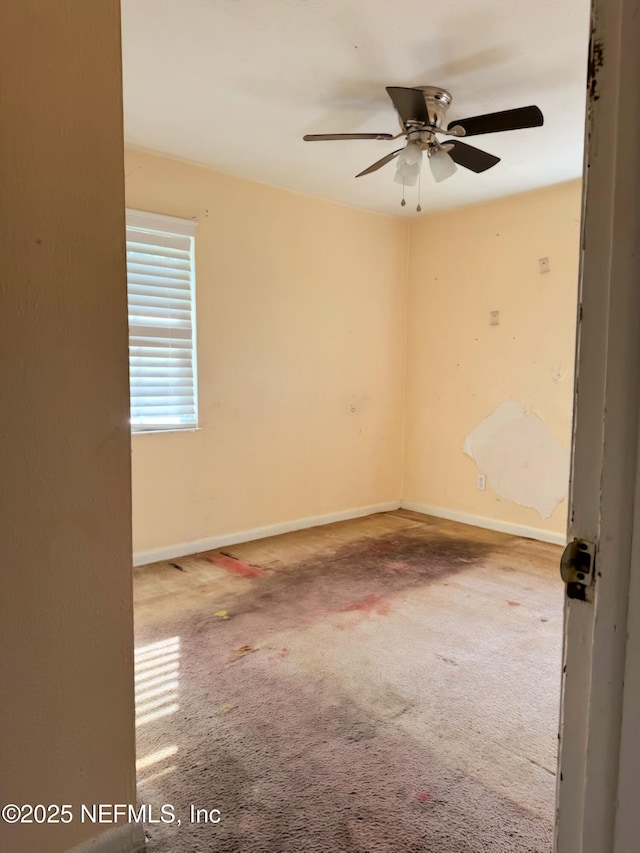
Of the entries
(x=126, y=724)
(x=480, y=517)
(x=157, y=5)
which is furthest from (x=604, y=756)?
(x=480, y=517)

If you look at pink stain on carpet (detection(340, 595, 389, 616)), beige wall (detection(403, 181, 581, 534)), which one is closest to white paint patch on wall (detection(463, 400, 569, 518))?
beige wall (detection(403, 181, 581, 534))

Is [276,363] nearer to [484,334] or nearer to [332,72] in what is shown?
[484,334]

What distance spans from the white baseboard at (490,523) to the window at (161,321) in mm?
2274

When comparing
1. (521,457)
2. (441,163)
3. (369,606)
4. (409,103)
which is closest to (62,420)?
(409,103)

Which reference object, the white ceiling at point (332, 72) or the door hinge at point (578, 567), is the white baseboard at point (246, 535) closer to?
the white ceiling at point (332, 72)

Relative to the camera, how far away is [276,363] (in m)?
4.05

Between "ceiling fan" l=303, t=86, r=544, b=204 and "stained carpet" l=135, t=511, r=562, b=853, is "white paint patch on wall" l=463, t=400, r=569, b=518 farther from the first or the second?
"ceiling fan" l=303, t=86, r=544, b=204

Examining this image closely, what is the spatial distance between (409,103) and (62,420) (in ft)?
6.36

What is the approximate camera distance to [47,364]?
1198 millimetres

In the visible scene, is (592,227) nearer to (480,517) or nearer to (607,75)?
(607,75)

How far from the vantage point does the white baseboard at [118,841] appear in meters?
1.29

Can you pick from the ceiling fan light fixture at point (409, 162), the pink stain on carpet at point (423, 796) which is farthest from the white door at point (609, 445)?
the ceiling fan light fixture at point (409, 162)

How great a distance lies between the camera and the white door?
526mm

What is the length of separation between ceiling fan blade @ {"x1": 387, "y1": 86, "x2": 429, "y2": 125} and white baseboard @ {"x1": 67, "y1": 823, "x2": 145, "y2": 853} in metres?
2.54
